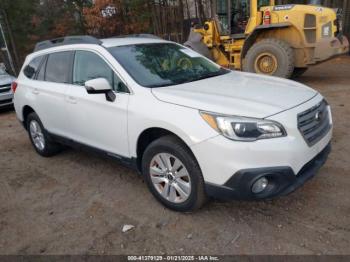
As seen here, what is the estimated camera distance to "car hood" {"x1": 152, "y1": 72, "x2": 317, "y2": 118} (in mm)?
2811

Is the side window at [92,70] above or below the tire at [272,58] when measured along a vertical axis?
above

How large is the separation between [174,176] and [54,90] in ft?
7.50

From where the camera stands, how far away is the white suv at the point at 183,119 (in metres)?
2.71

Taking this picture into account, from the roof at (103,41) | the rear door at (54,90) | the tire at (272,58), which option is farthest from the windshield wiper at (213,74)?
the tire at (272,58)

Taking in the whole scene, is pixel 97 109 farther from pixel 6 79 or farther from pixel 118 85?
pixel 6 79

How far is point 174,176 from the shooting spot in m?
3.19

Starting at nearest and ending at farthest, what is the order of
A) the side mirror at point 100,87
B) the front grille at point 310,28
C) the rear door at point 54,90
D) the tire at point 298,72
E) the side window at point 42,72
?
the side mirror at point 100,87 < the rear door at point 54,90 < the side window at point 42,72 < the front grille at point 310,28 < the tire at point 298,72

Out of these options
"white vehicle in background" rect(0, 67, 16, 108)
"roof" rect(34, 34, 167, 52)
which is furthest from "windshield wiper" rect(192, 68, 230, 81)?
"white vehicle in background" rect(0, 67, 16, 108)

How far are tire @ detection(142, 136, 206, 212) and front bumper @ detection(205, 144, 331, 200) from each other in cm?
17

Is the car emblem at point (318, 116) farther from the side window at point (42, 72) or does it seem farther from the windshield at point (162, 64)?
the side window at point (42, 72)

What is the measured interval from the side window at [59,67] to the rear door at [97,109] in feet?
0.58

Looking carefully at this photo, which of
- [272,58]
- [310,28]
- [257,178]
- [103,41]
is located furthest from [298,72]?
[257,178]

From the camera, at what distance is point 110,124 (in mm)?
3605

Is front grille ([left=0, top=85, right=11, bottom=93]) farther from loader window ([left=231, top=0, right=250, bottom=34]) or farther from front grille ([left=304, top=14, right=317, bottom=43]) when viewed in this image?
front grille ([left=304, top=14, right=317, bottom=43])
